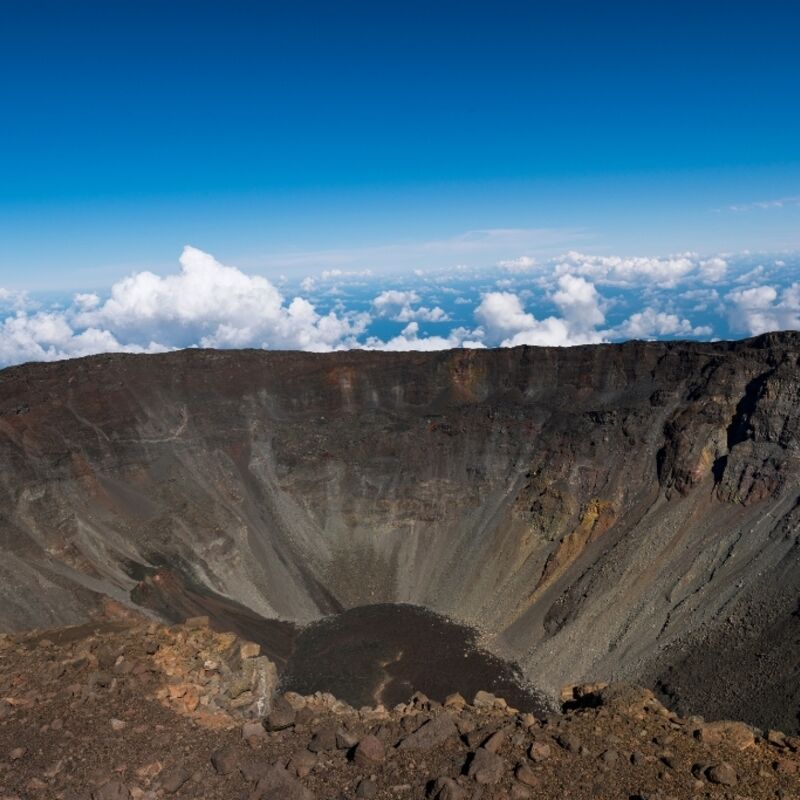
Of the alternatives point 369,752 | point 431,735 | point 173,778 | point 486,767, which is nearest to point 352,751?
point 369,752

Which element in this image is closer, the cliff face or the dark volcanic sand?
the dark volcanic sand

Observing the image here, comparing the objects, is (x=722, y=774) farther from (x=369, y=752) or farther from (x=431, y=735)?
(x=369, y=752)

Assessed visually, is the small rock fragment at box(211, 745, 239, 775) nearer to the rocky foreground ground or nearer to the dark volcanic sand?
the rocky foreground ground

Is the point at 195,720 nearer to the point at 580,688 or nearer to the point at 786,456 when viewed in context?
the point at 580,688

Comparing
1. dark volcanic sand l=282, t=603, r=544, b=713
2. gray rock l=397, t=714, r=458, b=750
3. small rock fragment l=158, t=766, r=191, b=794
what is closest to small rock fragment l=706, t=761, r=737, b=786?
gray rock l=397, t=714, r=458, b=750

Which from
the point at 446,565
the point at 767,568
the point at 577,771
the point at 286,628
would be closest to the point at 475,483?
the point at 446,565

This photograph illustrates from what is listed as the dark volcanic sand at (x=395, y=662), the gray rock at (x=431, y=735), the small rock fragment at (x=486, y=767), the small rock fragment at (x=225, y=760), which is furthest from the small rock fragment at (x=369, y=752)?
the dark volcanic sand at (x=395, y=662)

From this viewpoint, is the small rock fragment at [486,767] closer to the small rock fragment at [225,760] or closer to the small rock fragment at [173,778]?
the small rock fragment at [225,760]
